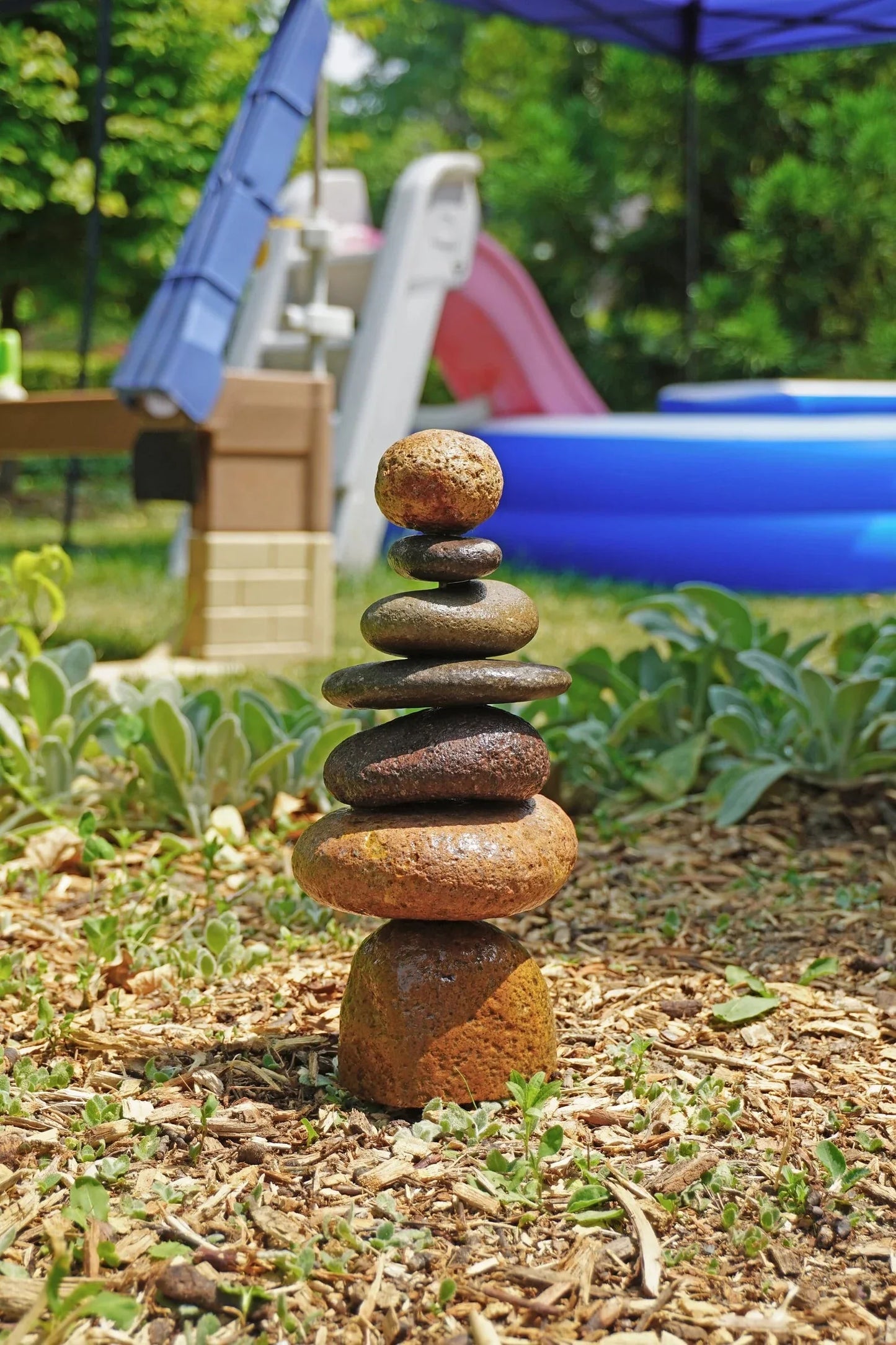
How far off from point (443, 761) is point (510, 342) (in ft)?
28.4

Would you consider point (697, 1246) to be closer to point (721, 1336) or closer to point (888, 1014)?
point (721, 1336)

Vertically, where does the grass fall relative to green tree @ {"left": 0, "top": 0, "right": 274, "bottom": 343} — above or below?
below

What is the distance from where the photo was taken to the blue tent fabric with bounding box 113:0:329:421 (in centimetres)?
502

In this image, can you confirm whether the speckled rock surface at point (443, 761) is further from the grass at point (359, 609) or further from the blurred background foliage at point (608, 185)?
the blurred background foliage at point (608, 185)

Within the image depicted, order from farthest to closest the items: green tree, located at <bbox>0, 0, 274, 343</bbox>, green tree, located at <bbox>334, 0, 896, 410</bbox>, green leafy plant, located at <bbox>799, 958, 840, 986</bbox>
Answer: green tree, located at <bbox>334, 0, 896, 410</bbox> < green tree, located at <bbox>0, 0, 274, 343</bbox> < green leafy plant, located at <bbox>799, 958, 840, 986</bbox>

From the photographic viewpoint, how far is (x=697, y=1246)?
5.52ft

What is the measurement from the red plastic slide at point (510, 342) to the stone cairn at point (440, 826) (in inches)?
330

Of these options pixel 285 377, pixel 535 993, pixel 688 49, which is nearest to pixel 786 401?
pixel 688 49

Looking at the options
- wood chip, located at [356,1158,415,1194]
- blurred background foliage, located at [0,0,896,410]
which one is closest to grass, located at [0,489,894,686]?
wood chip, located at [356,1158,415,1194]

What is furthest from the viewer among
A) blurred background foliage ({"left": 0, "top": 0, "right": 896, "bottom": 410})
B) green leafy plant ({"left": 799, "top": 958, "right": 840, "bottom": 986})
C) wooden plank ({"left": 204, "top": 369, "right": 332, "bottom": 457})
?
blurred background foliage ({"left": 0, "top": 0, "right": 896, "bottom": 410})

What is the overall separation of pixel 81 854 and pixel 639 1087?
1.48 meters

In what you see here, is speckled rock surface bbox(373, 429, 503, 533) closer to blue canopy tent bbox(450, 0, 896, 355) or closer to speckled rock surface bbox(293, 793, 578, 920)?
speckled rock surface bbox(293, 793, 578, 920)

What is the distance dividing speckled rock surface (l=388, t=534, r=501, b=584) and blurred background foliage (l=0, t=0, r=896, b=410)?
10.0 meters

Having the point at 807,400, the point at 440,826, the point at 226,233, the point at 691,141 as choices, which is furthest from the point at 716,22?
the point at 440,826
